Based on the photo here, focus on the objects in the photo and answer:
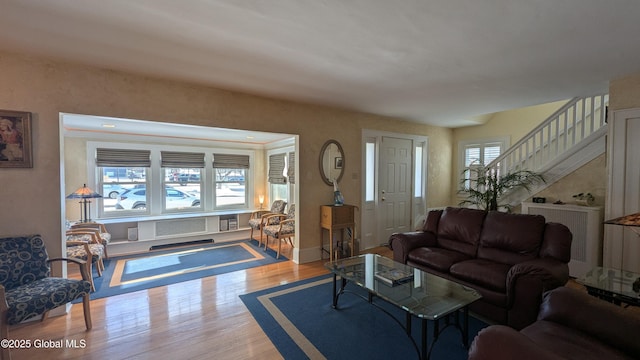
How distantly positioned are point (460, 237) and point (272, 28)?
9.95ft

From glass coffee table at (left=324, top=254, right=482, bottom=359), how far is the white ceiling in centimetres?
199

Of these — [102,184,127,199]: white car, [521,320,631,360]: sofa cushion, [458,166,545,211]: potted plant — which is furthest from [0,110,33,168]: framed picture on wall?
[458,166,545,211]: potted plant

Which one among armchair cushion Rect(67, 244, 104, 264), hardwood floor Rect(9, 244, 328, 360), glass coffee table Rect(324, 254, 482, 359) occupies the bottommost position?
hardwood floor Rect(9, 244, 328, 360)

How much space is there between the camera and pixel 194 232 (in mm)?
5348

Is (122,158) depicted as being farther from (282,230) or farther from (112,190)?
(282,230)

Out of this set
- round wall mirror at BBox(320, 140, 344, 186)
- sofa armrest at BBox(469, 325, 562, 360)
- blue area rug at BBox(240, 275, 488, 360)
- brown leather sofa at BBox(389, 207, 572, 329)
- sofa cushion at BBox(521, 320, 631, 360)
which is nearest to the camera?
sofa armrest at BBox(469, 325, 562, 360)

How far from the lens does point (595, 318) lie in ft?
4.98

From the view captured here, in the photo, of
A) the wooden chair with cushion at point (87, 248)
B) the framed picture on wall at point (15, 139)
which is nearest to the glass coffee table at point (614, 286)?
the wooden chair with cushion at point (87, 248)

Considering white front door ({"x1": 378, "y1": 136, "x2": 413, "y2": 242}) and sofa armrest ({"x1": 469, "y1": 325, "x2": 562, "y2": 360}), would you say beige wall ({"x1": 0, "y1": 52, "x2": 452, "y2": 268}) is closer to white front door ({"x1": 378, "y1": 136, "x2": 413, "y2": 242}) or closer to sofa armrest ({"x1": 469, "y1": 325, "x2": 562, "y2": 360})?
white front door ({"x1": 378, "y1": 136, "x2": 413, "y2": 242})

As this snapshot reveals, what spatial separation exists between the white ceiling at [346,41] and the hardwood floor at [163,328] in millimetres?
2438

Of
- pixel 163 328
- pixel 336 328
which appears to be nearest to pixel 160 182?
pixel 163 328

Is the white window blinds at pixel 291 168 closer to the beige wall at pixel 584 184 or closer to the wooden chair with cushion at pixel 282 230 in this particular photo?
the wooden chair with cushion at pixel 282 230

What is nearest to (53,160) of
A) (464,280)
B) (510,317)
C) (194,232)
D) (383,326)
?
(194,232)

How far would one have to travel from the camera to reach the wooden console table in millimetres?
4109
